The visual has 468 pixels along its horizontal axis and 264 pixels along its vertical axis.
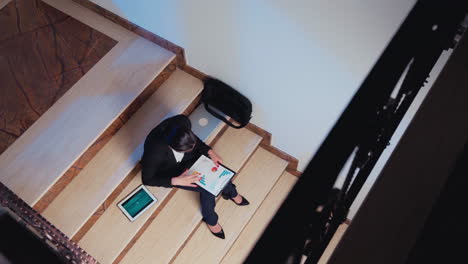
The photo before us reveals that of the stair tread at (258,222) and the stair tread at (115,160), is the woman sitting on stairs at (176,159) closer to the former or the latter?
the stair tread at (258,222)

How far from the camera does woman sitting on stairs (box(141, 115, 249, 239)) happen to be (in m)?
3.02

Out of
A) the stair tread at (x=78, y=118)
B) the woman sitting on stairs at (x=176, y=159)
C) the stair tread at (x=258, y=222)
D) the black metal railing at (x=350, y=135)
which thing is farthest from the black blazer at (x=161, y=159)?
the black metal railing at (x=350, y=135)

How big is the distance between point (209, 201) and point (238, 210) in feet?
1.60

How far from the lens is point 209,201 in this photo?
3.44 m

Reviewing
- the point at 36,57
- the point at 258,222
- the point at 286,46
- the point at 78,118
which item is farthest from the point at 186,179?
the point at 36,57

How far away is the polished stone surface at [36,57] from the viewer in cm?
368

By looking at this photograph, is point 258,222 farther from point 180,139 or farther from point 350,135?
point 350,135

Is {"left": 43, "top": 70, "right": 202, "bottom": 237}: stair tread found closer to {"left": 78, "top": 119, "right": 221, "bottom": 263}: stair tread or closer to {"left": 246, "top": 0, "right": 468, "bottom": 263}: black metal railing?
{"left": 78, "top": 119, "right": 221, "bottom": 263}: stair tread

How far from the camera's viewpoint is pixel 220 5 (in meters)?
2.96

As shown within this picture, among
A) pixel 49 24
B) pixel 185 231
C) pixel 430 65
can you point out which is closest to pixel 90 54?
pixel 49 24

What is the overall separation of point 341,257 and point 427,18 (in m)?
0.72

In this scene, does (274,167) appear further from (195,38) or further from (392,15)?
(392,15)

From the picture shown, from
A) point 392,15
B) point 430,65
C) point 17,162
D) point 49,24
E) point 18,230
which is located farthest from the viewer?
point 49,24

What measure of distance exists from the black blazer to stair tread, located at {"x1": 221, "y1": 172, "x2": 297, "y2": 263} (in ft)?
3.00
